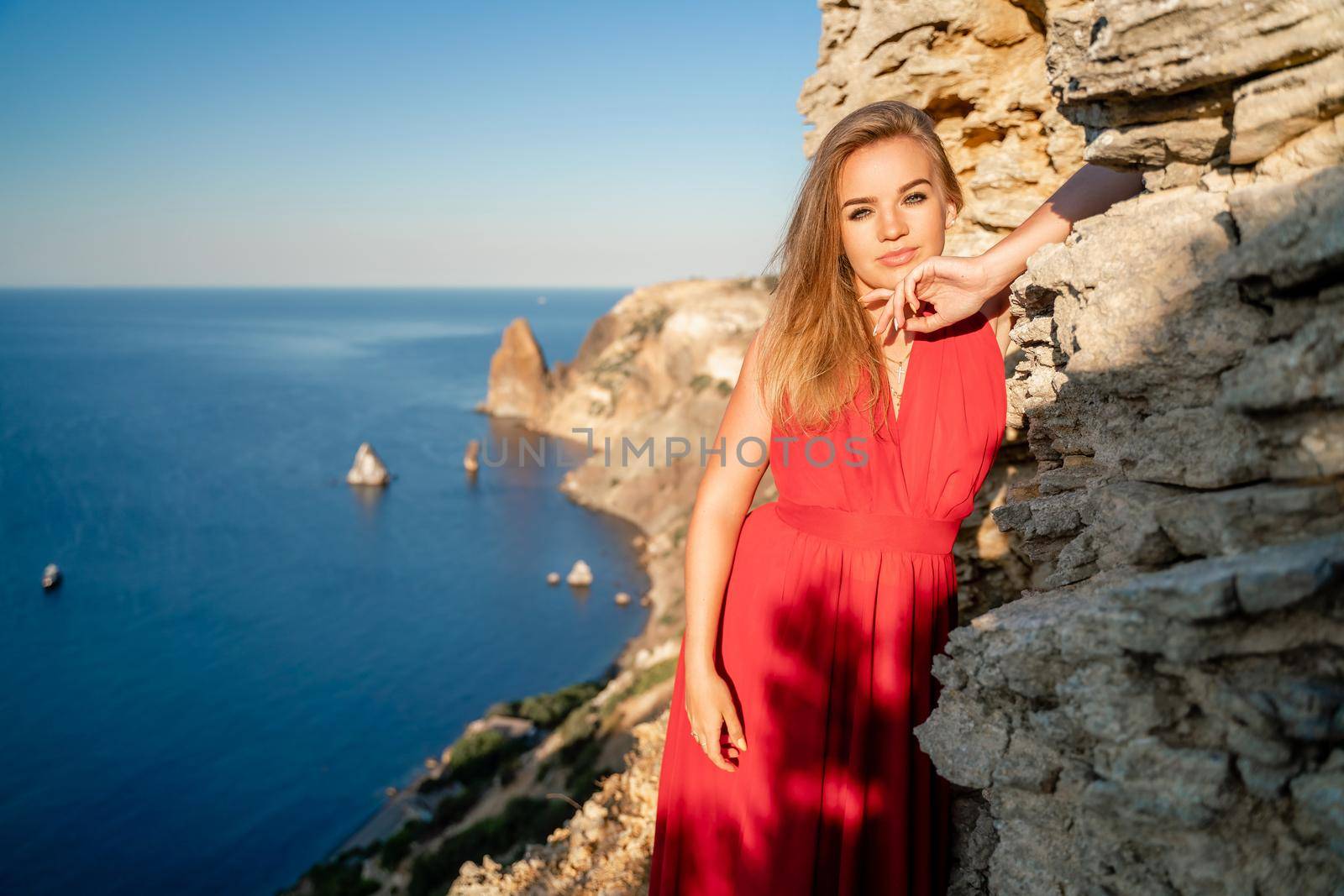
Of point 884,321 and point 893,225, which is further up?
point 893,225

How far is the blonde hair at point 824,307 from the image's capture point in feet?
7.15

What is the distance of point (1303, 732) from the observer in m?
1.24

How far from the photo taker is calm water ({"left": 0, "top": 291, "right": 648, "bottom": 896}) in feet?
72.5

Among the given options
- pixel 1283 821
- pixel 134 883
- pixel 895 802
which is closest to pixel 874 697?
pixel 895 802

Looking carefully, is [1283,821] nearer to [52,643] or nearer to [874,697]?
[874,697]

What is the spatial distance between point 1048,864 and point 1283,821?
471mm

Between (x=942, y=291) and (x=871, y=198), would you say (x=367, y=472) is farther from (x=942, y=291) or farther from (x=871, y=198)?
(x=942, y=291)

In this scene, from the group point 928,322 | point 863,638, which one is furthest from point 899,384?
point 863,638

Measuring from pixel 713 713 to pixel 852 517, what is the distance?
2.32 feet

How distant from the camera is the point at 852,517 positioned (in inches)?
87.1

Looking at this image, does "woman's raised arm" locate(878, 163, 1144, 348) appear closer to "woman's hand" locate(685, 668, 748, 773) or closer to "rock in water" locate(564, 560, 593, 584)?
"woman's hand" locate(685, 668, 748, 773)

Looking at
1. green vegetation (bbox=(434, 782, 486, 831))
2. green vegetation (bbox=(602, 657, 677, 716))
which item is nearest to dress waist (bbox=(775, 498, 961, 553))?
green vegetation (bbox=(602, 657, 677, 716))

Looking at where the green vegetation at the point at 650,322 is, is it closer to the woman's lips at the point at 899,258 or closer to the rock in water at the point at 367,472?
the rock in water at the point at 367,472

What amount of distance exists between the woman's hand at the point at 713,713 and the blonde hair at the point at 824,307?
0.78 m
